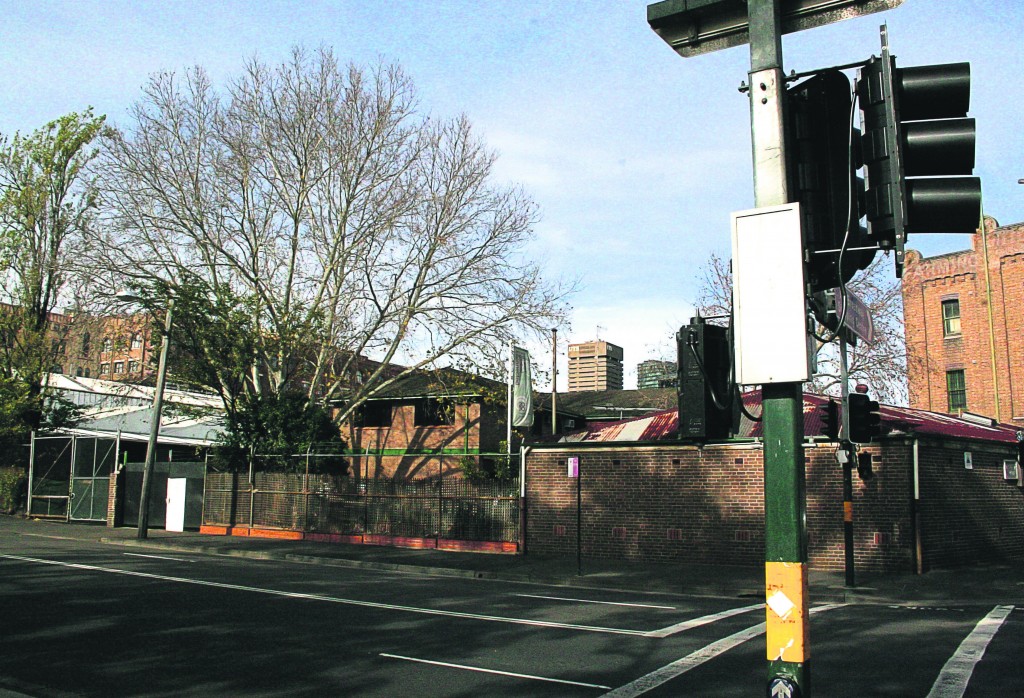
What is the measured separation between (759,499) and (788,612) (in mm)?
17174

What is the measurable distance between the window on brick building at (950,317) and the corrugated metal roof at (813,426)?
12.1 metres

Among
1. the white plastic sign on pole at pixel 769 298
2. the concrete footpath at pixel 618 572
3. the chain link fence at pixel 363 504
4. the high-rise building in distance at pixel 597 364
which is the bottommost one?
the concrete footpath at pixel 618 572

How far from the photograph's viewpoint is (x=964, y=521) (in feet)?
67.6

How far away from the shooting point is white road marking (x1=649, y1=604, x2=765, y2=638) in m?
10.7

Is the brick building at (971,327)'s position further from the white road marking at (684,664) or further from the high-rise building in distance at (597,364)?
the high-rise building in distance at (597,364)

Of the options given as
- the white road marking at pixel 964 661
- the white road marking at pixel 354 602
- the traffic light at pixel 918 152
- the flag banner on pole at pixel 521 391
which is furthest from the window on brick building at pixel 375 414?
the traffic light at pixel 918 152

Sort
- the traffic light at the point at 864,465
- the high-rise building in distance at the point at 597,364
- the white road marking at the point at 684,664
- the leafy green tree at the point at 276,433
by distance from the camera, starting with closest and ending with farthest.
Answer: the white road marking at the point at 684,664 → the traffic light at the point at 864,465 → the leafy green tree at the point at 276,433 → the high-rise building in distance at the point at 597,364

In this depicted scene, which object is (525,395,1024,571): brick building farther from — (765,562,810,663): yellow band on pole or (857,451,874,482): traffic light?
(765,562,810,663): yellow band on pole

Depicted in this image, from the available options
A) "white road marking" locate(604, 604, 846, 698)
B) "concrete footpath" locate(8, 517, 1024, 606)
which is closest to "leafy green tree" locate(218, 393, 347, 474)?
"concrete footpath" locate(8, 517, 1024, 606)

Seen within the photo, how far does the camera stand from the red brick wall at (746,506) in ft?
63.3

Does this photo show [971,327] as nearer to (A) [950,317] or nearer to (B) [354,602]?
(A) [950,317]

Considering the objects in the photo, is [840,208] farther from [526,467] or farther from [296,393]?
[296,393]

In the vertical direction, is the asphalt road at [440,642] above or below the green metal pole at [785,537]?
below

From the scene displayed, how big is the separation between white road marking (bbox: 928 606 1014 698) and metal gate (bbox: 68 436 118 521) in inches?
1149
